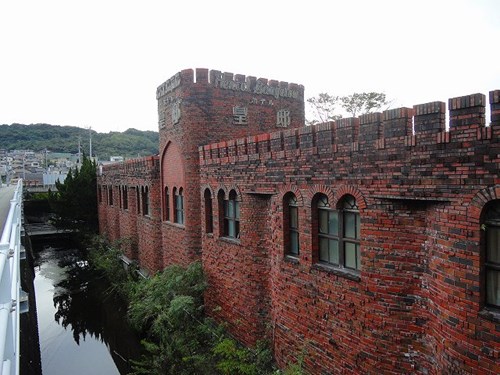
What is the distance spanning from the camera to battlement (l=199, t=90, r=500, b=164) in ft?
16.4

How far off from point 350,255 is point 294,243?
1.74 meters

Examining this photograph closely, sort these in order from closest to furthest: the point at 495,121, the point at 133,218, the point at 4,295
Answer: the point at 4,295, the point at 495,121, the point at 133,218

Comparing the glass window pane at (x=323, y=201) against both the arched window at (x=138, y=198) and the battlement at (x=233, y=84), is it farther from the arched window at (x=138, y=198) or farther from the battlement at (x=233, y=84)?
the arched window at (x=138, y=198)

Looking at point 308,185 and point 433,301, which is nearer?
point 433,301

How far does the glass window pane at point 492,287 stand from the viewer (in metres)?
5.04

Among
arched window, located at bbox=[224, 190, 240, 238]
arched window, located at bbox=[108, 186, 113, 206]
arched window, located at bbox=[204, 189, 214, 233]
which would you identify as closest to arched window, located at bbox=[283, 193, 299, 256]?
arched window, located at bbox=[224, 190, 240, 238]

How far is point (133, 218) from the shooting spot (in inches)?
787

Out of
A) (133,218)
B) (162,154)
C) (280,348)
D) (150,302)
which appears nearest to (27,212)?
(133,218)

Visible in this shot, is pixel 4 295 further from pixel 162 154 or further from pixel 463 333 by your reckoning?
pixel 162 154

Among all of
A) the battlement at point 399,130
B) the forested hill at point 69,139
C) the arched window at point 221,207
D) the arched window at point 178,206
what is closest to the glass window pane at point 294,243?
the battlement at point 399,130

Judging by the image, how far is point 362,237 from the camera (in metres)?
6.53

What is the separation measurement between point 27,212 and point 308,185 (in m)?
40.8

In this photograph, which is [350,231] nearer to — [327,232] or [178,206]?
[327,232]

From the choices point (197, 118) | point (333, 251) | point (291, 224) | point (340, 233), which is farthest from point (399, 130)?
point (197, 118)
